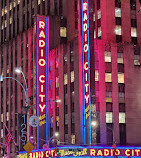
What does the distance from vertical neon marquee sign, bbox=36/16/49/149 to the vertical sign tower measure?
10.6 metres

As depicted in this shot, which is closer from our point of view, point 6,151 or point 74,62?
point 74,62

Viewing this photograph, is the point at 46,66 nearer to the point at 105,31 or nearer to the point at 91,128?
the point at 105,31

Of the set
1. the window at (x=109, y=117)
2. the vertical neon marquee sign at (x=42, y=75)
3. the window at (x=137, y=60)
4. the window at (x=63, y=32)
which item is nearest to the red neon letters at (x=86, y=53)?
the window at (x=109, y=117)

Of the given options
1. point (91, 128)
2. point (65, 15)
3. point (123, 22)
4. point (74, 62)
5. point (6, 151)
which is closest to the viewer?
point (91, 128)

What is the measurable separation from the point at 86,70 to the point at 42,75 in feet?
42.6

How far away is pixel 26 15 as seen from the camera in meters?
95.6

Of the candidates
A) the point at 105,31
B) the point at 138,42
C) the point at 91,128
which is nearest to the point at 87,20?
the point at 105,31

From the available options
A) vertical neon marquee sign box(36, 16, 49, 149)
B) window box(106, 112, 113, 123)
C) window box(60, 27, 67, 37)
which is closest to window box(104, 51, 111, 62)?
window box(106, 112, 113, 123)

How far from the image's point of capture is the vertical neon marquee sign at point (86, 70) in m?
62.8

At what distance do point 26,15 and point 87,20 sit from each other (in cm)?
3397

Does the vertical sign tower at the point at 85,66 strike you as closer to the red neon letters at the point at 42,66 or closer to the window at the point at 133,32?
the red neon letters at the point at 42,66

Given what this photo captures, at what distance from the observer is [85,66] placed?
64750mm

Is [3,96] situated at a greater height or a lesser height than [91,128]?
greater

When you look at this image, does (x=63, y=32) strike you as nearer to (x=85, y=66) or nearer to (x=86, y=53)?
(x=86, y=53)
